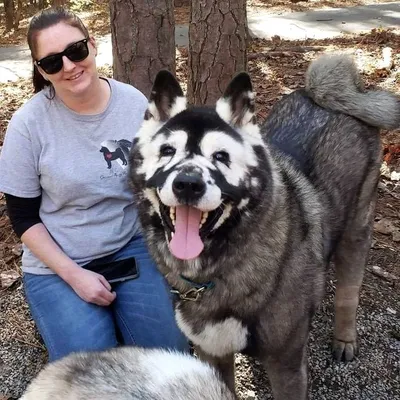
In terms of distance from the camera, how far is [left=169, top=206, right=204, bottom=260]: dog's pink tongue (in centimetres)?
212

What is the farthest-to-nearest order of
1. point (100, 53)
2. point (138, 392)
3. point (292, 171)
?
1. point (100, 53)
2. point (292, 171)
3. point (138, 392)

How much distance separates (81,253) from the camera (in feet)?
9.46

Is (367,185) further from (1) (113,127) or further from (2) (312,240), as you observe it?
(1) (113,127)

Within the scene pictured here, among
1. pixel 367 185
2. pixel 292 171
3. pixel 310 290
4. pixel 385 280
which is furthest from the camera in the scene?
pixel 385 280

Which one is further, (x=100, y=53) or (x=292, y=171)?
(x=100, y=53)

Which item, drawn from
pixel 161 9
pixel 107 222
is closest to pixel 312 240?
pixel 107 222

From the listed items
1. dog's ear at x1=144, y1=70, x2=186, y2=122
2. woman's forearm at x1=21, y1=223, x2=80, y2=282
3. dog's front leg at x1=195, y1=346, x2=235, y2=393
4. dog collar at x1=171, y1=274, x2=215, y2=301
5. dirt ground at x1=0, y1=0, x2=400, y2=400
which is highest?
dog's ear at x1=144, y1=70, x2=186, y2=122

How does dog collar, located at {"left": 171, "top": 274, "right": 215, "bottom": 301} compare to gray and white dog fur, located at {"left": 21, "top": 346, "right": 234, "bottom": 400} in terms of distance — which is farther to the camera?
dog collar, located at {"left": 171, "top": 274, "right": 215, "bottom": 301}

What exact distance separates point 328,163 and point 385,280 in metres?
1.23

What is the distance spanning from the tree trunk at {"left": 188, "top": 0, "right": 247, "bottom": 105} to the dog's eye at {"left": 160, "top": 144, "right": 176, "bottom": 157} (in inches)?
87.5

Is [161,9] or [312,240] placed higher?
[161,9]

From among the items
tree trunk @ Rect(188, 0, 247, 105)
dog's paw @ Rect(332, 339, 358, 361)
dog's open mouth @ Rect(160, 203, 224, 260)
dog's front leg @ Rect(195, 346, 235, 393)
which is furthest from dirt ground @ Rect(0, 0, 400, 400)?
dog's open mouth @ Rect(160, 203, 224, 260)

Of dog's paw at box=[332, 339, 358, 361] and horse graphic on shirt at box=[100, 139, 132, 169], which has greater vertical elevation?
horse graphic on shirt at box=[100, 139, 132, 169]

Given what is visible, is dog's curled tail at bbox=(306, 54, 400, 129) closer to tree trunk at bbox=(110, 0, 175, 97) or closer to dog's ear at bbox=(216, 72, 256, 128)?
dog's ear at bbox=(216, 72, 256, 128)
